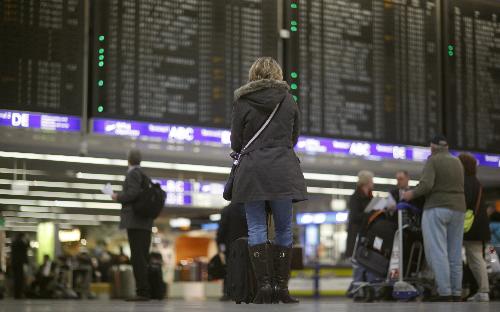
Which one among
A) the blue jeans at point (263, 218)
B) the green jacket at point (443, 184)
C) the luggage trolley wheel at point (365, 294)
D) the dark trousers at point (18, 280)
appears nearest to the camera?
the blue jeans at point (263, 218)

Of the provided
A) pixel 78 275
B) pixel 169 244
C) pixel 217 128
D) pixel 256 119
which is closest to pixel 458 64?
pixel 217 128

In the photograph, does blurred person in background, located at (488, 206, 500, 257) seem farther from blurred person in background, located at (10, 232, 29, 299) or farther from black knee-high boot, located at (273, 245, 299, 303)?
blurred person in background, located at (10, 232, 29, 299)

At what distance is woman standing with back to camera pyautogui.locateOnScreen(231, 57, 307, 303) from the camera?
5293mm

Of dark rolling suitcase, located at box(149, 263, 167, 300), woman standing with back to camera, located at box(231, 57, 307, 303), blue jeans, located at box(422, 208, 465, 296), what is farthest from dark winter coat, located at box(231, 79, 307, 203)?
dark rolling suitcase, located at box(149, 263, 167, 300)

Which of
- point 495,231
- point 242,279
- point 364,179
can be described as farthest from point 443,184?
point 495,231

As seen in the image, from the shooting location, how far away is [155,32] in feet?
33.4

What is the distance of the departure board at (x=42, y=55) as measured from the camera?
30.9ft

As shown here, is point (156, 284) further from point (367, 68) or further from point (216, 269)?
point (367, 68)

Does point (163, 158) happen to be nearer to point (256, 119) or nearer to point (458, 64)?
point (458, 64)

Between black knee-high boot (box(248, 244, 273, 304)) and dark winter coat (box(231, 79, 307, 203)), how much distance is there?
34cm

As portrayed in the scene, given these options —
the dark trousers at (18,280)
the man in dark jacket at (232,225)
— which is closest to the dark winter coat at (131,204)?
the man in dark jacket at (232,225)

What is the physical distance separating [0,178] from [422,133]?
5887 mm

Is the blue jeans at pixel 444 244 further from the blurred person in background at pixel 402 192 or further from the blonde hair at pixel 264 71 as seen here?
the blonde hair at pixel 264 71

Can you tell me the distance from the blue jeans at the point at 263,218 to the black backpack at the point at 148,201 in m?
3.00
